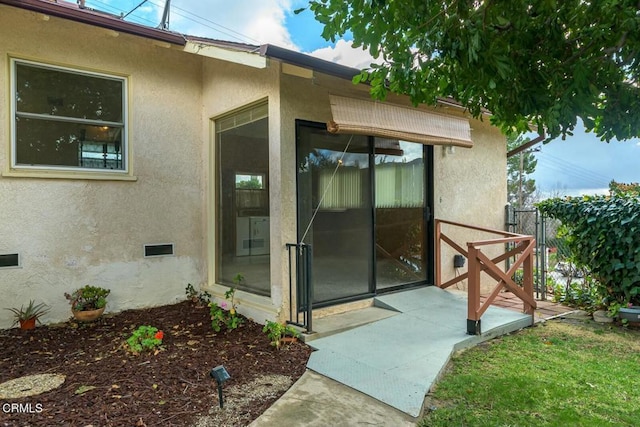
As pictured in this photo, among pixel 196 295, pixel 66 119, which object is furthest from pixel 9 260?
→ pixel 196 295

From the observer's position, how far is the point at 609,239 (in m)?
5.38

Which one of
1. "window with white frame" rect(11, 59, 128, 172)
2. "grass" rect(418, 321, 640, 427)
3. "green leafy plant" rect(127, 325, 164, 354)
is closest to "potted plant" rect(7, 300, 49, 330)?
"green leafy plant" rect(127, 325, 164, 354)

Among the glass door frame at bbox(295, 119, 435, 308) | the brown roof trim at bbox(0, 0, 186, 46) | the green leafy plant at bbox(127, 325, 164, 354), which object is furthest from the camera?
the glass door frame at bbox(295, 119, 435, 308)

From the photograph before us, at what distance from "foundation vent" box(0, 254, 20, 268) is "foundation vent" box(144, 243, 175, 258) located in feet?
4.52

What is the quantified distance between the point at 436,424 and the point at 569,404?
1175 millimetres

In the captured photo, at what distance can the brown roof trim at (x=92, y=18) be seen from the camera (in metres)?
3.89

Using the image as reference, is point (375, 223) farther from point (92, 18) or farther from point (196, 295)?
point (92, 18)

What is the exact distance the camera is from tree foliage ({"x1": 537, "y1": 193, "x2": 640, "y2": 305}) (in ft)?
16.9

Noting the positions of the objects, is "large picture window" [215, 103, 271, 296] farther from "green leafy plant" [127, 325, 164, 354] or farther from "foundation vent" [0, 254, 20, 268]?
"foundation vent" [0, 254, 20, 268]

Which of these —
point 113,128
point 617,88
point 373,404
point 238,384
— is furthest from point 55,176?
point 617,88

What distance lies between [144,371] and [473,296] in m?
3.42

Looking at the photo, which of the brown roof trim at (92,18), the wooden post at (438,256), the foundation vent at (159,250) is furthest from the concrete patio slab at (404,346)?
the brown roof trim at (92,18)

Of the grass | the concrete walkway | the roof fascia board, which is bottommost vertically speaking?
the grass

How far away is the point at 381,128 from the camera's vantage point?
15.5 ft
